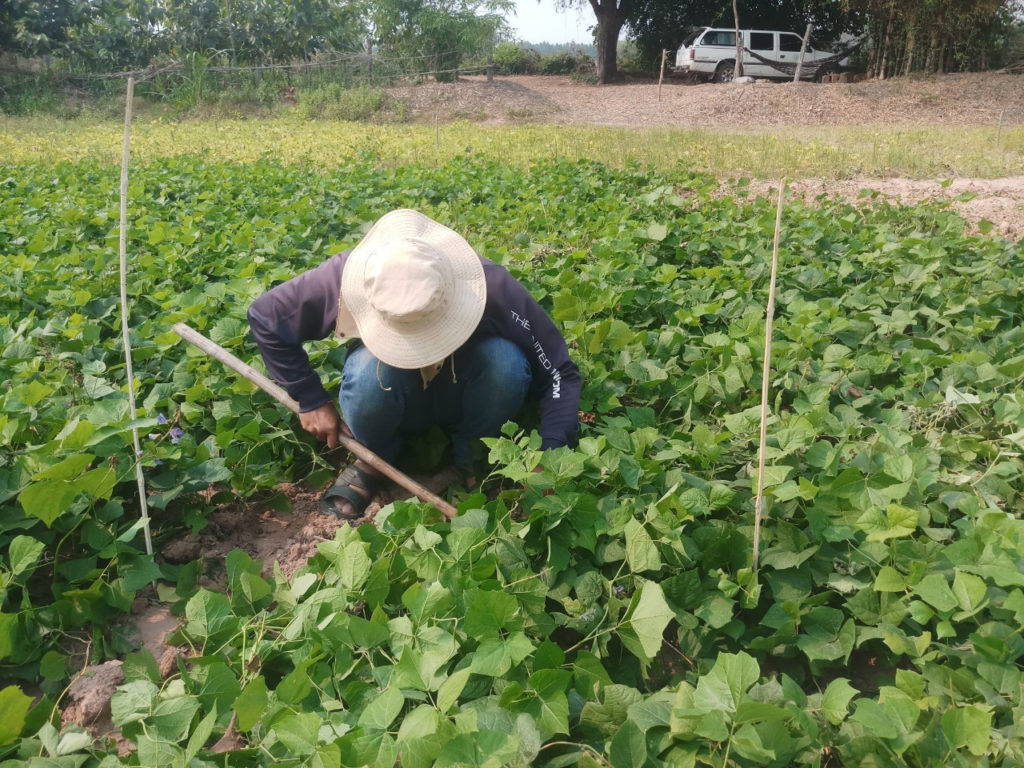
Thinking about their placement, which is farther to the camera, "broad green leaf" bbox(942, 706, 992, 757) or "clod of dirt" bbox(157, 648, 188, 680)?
"clod of dirt" bbox(157, 648, 188, 680)

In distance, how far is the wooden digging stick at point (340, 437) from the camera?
→ 2264mm

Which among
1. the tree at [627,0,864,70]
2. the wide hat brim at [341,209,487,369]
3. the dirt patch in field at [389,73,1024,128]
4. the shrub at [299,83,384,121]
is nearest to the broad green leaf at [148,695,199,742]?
the wide hat brim at [341,209,487,369]

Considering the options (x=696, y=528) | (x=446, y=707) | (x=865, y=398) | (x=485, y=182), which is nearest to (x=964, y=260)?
(x=865, y=398)

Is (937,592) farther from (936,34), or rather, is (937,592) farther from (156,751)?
(936,34)

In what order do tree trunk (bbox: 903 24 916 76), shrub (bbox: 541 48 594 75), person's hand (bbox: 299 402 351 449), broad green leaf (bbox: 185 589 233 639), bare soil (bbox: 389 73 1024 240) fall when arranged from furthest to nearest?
shrub (bbox: 541 48 594 75)
tree trunk (bbox: 903 24 916 76)
bare soil (bbox: 389 73 1024 240)
person's hand (bbox: 299 402 351 449)
broad green leaf (bbox: 185 589 233 639)

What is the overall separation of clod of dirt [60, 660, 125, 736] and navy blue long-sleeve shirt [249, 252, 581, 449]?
96cm

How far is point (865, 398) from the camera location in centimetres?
265

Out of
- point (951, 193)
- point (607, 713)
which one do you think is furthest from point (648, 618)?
point (951, 193)

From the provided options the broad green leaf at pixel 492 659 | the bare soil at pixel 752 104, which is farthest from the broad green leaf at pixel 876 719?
the bare soil at pixel 752 104

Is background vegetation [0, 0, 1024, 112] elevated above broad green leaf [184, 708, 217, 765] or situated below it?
above

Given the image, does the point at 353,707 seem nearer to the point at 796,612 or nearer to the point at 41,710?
the point at 41,710

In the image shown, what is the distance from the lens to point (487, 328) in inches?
91.8

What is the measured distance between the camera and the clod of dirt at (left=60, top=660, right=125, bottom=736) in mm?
1637

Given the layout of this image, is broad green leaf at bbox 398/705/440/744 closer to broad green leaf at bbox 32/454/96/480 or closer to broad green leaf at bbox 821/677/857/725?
broad green leaf at bbox 821/677/857/725
